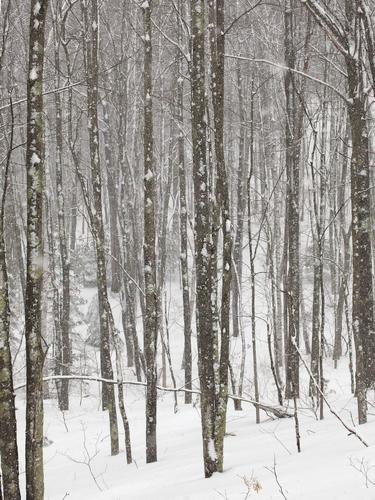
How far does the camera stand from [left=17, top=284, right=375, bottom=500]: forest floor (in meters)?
3.40

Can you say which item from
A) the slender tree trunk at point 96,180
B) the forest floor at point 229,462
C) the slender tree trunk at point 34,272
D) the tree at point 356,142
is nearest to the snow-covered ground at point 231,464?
the forest floor at point 229,462

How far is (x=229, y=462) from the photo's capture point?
Answer: 15.7 ft

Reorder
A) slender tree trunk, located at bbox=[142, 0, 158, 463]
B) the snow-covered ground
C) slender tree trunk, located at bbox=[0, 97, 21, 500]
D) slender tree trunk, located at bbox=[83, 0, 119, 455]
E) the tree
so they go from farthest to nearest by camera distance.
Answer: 1. slender tree trunk, located at bbox=[83, 0, 119, 455]
2. slender tree trunk, located at bbox=[142, 0, 158, 463]
3. the tree
4. the snow-covered ground
5. slender tree trunk, located at bbox=[0, 97, 21, 500]

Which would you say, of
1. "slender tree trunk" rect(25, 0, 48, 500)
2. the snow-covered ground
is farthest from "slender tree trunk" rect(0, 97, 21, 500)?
the snow-covered ground

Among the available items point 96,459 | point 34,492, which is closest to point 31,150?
point 34,492

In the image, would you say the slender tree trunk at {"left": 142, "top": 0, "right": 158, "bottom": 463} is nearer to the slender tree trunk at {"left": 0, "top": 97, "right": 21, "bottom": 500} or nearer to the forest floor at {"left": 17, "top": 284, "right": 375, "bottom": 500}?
the forest floor at {"left": 17, "top": 284, "right": 375, "bottom": 500}

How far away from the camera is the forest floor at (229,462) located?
134 inches

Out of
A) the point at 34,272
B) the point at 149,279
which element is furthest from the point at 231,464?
the point at 34,272

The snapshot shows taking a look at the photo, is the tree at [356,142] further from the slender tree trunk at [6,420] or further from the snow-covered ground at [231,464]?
the slender tree trunk at [6,420]

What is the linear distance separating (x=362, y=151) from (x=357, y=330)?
1.92 meters

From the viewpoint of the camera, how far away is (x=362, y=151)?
17.7ft

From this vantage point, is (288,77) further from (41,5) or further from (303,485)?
(303,485)

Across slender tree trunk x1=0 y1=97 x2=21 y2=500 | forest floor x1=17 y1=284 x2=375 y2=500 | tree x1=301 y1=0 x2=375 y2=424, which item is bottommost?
forest floor x1=17 y1=284 x2=375 y2=500

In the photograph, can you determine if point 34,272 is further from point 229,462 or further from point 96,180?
point 96,180
